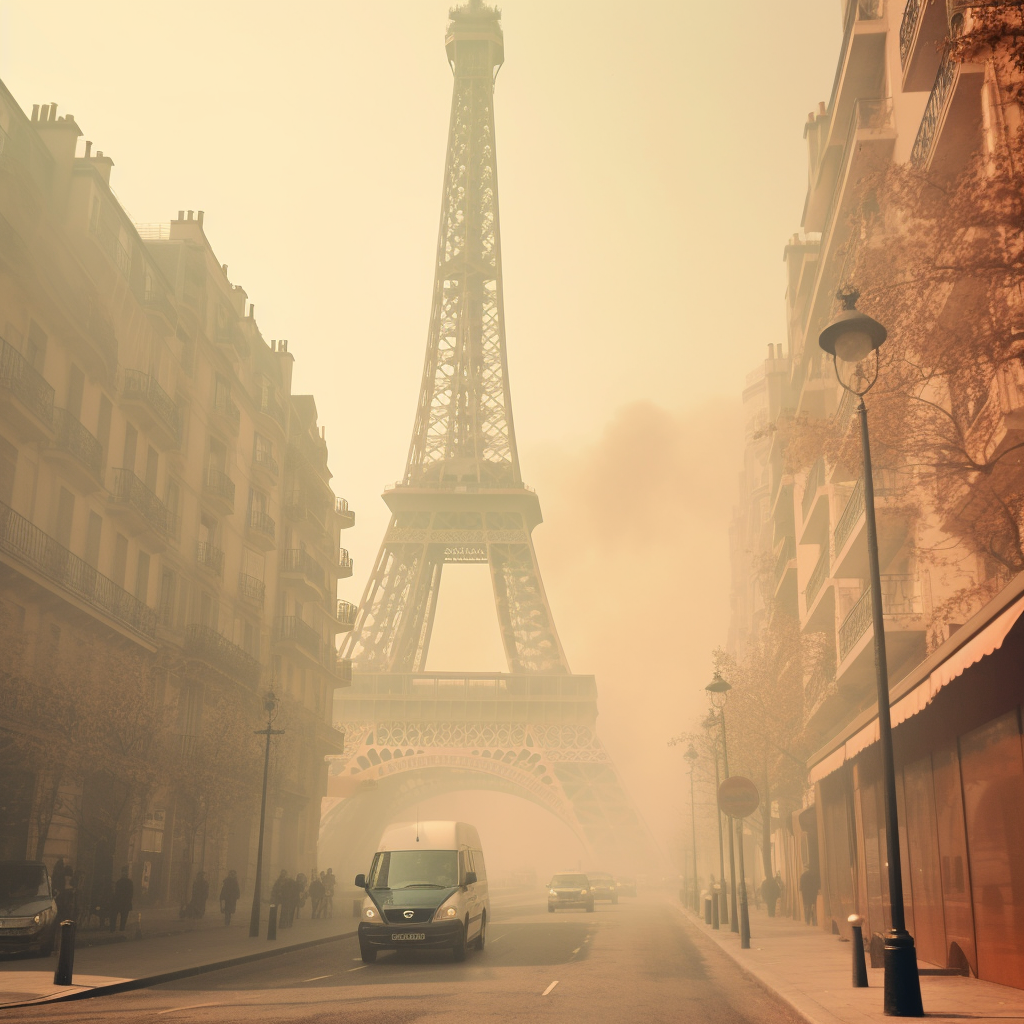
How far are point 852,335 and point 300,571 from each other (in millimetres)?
38874

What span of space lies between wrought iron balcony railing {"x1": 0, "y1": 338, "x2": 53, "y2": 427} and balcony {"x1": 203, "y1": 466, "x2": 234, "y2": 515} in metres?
Result: 12.6

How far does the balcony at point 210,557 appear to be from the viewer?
3978cm

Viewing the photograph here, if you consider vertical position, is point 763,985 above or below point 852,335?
below

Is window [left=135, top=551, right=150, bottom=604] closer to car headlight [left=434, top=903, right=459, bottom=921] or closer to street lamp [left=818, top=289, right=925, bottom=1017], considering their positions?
car headlight [left=434, top=903, right=459, bottom=921]

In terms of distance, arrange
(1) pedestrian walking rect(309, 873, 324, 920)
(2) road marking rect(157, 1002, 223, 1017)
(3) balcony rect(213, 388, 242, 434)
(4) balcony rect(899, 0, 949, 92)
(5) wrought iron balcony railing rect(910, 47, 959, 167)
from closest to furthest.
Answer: (2) road marking rect(157, 1002, 223, 1017) → (5) wrought iron balcony railing rect(910, 47, 959, 167) → (4) balcony rect(899, 0, 949, 92) → (1) pedestrian walking rect(309, 873, 324, 920) → (3) balcony rect(213, 388, 242, 434)

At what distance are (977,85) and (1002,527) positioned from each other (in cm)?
684

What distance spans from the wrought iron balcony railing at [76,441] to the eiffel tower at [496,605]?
44327 millimetres

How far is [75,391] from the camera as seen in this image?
30859mm

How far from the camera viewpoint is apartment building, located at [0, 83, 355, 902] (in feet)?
89.3

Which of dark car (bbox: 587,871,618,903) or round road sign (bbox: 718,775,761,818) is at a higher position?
round road sign (bbox: 718,775,761,818)

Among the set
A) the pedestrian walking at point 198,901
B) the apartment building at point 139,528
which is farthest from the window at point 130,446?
the pedestrian walking at point 198,901

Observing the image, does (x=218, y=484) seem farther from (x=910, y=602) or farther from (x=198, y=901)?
(x=910, y=602)

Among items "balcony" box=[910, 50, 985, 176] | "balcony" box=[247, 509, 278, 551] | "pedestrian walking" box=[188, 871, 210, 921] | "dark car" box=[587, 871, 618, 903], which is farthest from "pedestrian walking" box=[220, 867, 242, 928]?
"balcony" box=[910, 50, 985, 176]

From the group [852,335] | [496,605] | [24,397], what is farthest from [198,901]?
[496,605]
